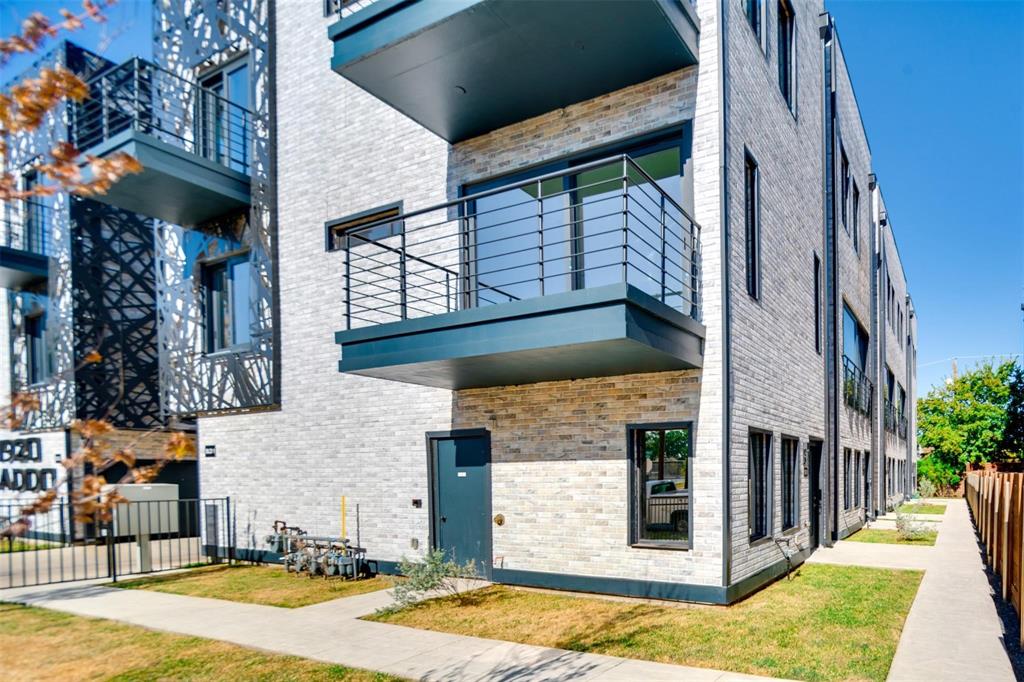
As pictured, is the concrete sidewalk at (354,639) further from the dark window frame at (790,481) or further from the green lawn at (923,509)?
the green lawn at (923,509)

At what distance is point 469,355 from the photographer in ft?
28.6

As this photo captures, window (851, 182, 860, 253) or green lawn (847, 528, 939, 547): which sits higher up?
window (851, 182, 860, 253)

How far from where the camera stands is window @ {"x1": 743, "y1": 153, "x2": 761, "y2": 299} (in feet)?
34.9

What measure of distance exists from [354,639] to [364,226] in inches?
279

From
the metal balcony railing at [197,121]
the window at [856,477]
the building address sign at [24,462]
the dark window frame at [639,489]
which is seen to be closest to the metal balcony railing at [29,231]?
the metal balcony railing at [197,121]

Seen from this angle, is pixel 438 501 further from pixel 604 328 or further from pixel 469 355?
pixel 604 328

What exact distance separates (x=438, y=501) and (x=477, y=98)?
609 centimetres

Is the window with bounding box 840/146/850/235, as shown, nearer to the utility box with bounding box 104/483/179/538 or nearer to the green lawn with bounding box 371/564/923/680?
the green lawn with bounding box 371/564/923/680

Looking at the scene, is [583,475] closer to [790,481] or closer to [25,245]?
[790,481]

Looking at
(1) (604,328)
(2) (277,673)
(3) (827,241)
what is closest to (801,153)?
(3) (827,241)

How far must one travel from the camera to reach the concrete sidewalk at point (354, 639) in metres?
6.43

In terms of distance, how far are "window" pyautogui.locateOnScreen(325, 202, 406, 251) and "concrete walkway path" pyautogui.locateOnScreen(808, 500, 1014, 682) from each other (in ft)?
29.3

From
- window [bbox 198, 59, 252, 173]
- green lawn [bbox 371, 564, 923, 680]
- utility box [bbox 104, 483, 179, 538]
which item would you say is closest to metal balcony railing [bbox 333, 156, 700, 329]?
green lawn [bbox 371, 564, 923, 680]

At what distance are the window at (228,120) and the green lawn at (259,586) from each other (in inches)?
309
